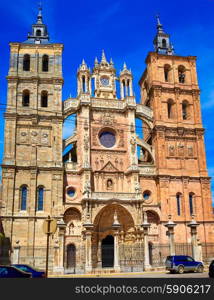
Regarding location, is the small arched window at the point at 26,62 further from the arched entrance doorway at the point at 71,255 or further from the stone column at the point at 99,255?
the stone column at the point at 99,255

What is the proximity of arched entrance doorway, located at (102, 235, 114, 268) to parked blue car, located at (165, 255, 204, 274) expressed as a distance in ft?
32.8

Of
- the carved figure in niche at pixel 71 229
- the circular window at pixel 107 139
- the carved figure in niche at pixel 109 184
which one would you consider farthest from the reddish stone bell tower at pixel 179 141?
the carved figure in niche at pixel 71 229

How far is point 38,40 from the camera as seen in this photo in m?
40.9

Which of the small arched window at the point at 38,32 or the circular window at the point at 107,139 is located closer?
the circular window at the point at 107,139

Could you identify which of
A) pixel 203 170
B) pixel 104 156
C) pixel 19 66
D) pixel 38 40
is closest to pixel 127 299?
pixel 104 156

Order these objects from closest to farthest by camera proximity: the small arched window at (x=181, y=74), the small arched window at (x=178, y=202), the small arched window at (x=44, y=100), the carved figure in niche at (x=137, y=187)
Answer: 1. the carved figure in niche at (x=137, y=187)
2. the small arched window at (x=178, y=202)
3. the small arched window at (x=44, y=100)
4. the small arched window at (x=181, y=74)

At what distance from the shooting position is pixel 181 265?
2220cm

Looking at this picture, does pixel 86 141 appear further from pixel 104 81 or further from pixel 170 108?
pixel 170 108

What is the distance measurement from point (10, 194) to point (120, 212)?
402 inches

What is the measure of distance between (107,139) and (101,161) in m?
2.80

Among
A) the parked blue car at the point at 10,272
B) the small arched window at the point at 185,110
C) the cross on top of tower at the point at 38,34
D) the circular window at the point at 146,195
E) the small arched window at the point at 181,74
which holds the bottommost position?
the parked blue car at the point at 10,272

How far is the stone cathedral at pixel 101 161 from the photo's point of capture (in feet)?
105

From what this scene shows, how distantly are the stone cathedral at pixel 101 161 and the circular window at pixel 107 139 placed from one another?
11 centimetres

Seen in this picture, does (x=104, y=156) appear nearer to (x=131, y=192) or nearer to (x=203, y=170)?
(x=131, y=192)
